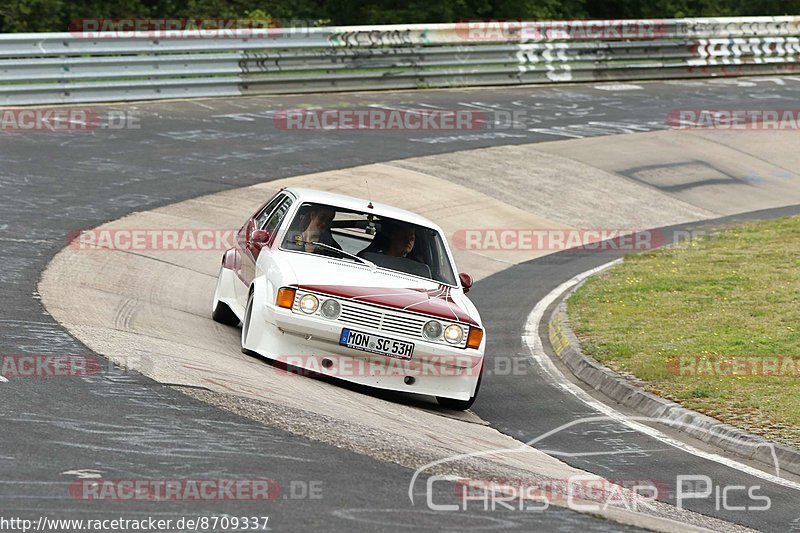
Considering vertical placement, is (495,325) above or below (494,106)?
below

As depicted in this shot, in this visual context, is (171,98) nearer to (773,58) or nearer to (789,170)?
(789,170)

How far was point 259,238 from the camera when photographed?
10844 millimetres

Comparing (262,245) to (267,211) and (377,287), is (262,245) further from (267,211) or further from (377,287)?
(377,287)

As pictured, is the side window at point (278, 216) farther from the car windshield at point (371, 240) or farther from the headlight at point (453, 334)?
the headlight at point (453, 334)

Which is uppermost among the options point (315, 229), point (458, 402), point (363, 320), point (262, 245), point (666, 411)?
point (315, 229)

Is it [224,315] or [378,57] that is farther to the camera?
[378,57]

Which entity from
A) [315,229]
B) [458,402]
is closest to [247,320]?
[315,229]

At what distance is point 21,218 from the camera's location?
15031mm

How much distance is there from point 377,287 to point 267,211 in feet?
8.11

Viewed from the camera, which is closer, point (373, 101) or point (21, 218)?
point (21, 218)

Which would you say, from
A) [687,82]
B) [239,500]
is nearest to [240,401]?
[239,500]

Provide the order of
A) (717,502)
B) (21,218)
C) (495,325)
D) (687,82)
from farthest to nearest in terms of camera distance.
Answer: (687,82)
(21,218)
(495,325)
(717,502)

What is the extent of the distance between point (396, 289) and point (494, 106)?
693 inches

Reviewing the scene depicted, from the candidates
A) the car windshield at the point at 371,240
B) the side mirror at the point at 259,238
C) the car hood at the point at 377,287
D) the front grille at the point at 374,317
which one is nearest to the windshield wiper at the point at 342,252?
the car windshield at the point at 371,240
